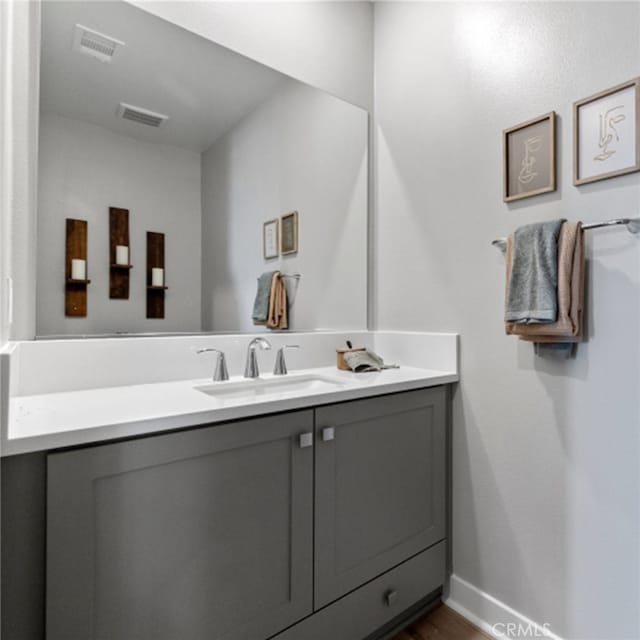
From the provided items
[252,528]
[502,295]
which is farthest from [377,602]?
[502,295]

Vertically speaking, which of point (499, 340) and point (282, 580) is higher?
point (499, 340)

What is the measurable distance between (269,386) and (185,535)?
0.61 meters

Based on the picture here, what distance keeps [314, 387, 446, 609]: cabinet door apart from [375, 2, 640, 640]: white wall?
155mm

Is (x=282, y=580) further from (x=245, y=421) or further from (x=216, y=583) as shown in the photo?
(x=245, y=421)

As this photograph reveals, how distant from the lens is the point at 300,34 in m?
1.72

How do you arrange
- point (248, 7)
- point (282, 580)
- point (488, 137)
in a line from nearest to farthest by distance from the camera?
point (282, 580) < point (488, 137) < point (248, 7)

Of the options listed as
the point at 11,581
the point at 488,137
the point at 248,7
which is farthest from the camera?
the point at 248,7

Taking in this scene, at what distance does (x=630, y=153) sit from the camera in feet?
3.64

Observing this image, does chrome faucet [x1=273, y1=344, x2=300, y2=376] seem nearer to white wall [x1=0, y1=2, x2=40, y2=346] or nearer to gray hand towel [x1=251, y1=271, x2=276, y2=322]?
gray hand towel [x1=251, y1=271, x2=276, y2=322]

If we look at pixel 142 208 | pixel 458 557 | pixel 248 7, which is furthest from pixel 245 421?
pixel 248 7

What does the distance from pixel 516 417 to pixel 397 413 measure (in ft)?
1.35

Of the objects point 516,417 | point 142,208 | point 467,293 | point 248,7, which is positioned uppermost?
point 248,7

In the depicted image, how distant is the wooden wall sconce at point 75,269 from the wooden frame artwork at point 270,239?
65 centimetres

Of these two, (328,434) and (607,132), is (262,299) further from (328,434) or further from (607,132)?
(607,132)
